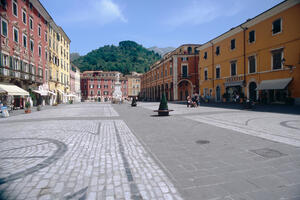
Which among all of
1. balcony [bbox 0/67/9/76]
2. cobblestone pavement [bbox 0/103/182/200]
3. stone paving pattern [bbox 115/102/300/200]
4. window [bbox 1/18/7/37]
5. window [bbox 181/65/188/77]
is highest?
window [bbox 1/18/7/37]

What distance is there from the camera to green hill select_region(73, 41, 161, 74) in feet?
330

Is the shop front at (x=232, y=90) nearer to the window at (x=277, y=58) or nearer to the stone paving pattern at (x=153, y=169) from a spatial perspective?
the window at (x=277, y=58)

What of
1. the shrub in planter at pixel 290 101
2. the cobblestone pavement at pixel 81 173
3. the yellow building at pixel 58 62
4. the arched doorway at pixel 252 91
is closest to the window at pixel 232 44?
the arched doorway at pixel 252 91

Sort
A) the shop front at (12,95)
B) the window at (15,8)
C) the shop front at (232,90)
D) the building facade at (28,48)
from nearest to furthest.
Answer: the shop front at (12,95), the building facade at (28,48), the window at (15,8), the shop front at (232,90)

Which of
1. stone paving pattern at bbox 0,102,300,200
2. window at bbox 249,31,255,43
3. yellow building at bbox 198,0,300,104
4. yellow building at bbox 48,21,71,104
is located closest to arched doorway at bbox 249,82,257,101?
yellow building at bbox 198,0,300,104

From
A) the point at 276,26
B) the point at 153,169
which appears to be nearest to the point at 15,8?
the point at 153,169

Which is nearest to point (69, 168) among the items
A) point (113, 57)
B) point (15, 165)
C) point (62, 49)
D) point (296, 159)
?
point (15, 165)

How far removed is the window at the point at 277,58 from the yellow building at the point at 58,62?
118ft

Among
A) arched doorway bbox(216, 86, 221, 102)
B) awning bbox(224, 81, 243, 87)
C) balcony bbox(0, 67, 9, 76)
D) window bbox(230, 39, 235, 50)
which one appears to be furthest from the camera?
arched doorway bbox(216, 86, 221, 102)

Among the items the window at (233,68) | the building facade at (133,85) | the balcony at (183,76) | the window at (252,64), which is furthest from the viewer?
the building facade at (133,85)

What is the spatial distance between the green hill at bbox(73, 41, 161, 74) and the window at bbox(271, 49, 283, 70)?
85.8m

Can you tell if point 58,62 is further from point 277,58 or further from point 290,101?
point 290,101

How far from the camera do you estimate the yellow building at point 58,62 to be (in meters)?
34.5

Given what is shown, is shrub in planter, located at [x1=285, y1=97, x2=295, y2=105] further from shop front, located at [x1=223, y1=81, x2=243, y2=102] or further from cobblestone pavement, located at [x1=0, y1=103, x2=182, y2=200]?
cobblestone pavement, located at [x1=0, y1=103, x2=182, y2=200]
